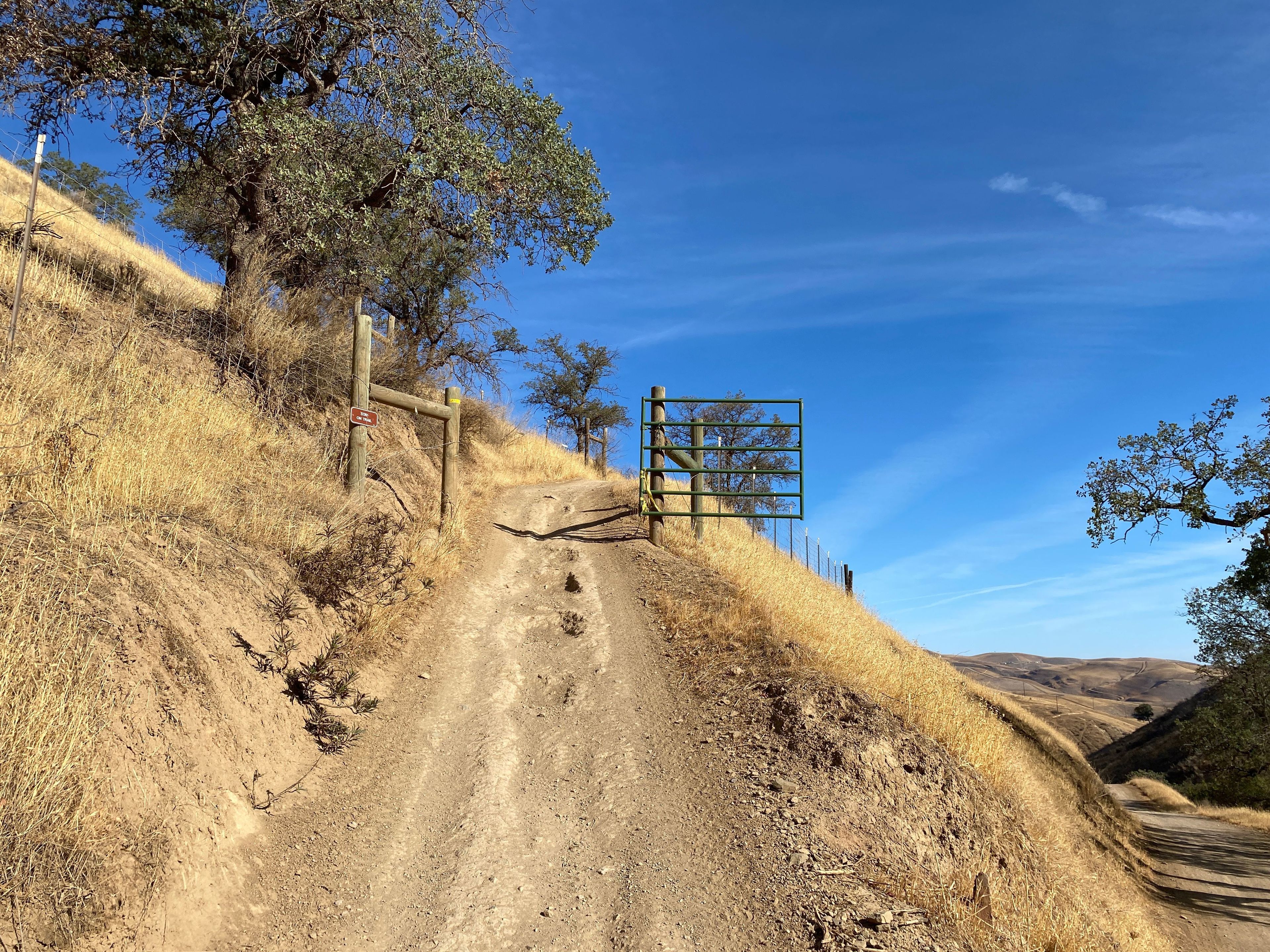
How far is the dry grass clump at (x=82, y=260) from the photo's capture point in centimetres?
1027

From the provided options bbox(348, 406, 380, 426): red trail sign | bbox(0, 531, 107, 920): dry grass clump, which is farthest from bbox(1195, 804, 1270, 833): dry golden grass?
bbox(0, 531, 107, 920): dry grass clump

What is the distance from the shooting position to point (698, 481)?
1291 centimetres

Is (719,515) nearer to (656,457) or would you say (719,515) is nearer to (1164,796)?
(656,457)

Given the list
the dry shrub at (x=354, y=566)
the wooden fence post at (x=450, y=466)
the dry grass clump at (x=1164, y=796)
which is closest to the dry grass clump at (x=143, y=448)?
the dry shrub at (x=354, y=566)

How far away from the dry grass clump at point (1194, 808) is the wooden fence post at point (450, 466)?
79.4 feet

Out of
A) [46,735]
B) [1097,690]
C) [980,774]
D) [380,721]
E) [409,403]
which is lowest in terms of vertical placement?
[1097,690]

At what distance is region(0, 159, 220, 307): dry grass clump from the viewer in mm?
10266

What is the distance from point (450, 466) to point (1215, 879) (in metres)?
18.3

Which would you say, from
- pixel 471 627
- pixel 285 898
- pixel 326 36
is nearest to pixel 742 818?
pixel 285 898

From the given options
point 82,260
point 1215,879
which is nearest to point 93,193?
point 82,260

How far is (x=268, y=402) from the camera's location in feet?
37.8

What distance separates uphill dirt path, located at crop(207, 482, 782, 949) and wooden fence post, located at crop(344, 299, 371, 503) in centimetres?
257

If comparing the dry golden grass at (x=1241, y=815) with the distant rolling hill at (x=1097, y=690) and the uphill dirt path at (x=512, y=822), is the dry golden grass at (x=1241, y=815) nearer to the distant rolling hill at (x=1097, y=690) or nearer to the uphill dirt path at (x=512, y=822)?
the uphill dirt path at (x=512, y=822)

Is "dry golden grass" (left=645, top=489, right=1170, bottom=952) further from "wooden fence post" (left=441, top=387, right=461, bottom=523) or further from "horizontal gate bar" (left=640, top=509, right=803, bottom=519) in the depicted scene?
"wooden fence post" (left=441, top=387, right=461, bottom=523)
